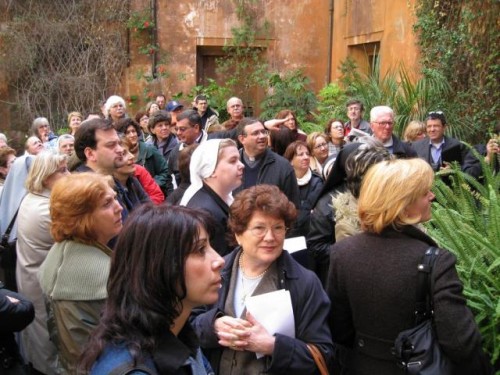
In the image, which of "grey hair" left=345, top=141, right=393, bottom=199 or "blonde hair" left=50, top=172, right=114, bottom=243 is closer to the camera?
"blonde hair" left=50, top=172, right=114, bottom=243

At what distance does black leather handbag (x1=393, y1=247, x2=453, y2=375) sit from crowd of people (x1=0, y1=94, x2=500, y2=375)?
36 millimetres

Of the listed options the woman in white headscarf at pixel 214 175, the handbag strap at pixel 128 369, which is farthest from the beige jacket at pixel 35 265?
the handbag strap at pixel 128 369

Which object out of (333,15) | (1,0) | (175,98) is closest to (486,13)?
(333,15)

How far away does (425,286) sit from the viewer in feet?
7.91

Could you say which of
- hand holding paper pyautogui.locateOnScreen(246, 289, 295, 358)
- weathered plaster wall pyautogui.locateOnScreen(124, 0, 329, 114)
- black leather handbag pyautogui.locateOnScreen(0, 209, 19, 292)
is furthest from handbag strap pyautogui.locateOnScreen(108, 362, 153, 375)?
weathered plaster wall pyautogui.locateOnScreen(124, 0, 329, 114)

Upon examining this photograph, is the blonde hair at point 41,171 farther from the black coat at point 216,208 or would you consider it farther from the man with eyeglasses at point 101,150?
the black coat at point 216,208

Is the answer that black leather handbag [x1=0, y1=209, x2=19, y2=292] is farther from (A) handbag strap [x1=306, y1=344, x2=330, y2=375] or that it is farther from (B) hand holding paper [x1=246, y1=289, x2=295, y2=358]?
(A) handbag strap [x1=306, y1=344, x2=330, y2=375]

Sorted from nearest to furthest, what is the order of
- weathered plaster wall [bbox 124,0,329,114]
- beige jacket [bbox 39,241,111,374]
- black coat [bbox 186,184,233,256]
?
beige jacket [bbox 39,241,111,374], black coat [bbox 186,184,233,256], weathered plaster wall [bbox 124,0,329,114]

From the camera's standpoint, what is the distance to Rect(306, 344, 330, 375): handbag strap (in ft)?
8.45

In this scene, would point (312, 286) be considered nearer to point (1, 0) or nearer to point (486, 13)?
point (486, 13)

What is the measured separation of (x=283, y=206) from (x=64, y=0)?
43.1 feet

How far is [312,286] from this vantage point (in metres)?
2.68

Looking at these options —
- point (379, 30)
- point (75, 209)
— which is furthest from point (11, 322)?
point (379, 30)

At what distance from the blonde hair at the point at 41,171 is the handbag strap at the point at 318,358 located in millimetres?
2152
